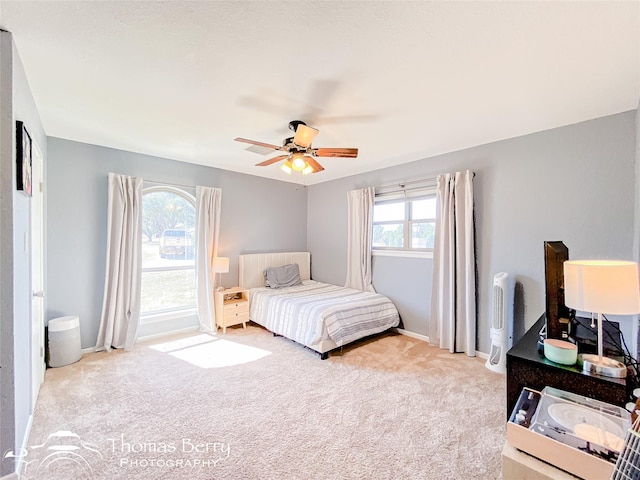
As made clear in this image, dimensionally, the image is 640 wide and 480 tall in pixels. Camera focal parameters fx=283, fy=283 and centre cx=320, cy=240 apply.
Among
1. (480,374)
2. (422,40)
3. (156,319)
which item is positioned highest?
(422,40)

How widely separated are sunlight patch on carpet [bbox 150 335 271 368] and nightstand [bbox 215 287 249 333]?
0.99 ft

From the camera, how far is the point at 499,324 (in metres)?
2.93

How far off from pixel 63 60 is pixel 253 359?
2990mm

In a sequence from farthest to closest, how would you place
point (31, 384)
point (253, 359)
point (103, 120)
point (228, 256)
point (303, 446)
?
point (228, 256)
point (253, 359)
point (103, 120)
point (31, 384)
point (303, 446)

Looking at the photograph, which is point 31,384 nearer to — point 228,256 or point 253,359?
point 253,359

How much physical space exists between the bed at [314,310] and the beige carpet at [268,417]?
272 mm

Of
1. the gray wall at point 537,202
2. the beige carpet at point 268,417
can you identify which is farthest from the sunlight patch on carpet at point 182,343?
the gray wall at point 537,202

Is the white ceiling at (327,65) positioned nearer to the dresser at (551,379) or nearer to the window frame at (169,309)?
the window frame at (169,309)

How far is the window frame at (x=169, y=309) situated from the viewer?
12.5 feet

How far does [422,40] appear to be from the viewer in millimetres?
1567

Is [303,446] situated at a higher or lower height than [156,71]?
lower

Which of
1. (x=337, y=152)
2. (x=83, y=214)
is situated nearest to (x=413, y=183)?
(x=337, y=152)

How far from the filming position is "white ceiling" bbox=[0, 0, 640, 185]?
1.40 meters

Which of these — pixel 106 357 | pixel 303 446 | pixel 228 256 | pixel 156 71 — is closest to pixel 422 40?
pixel 156 71
